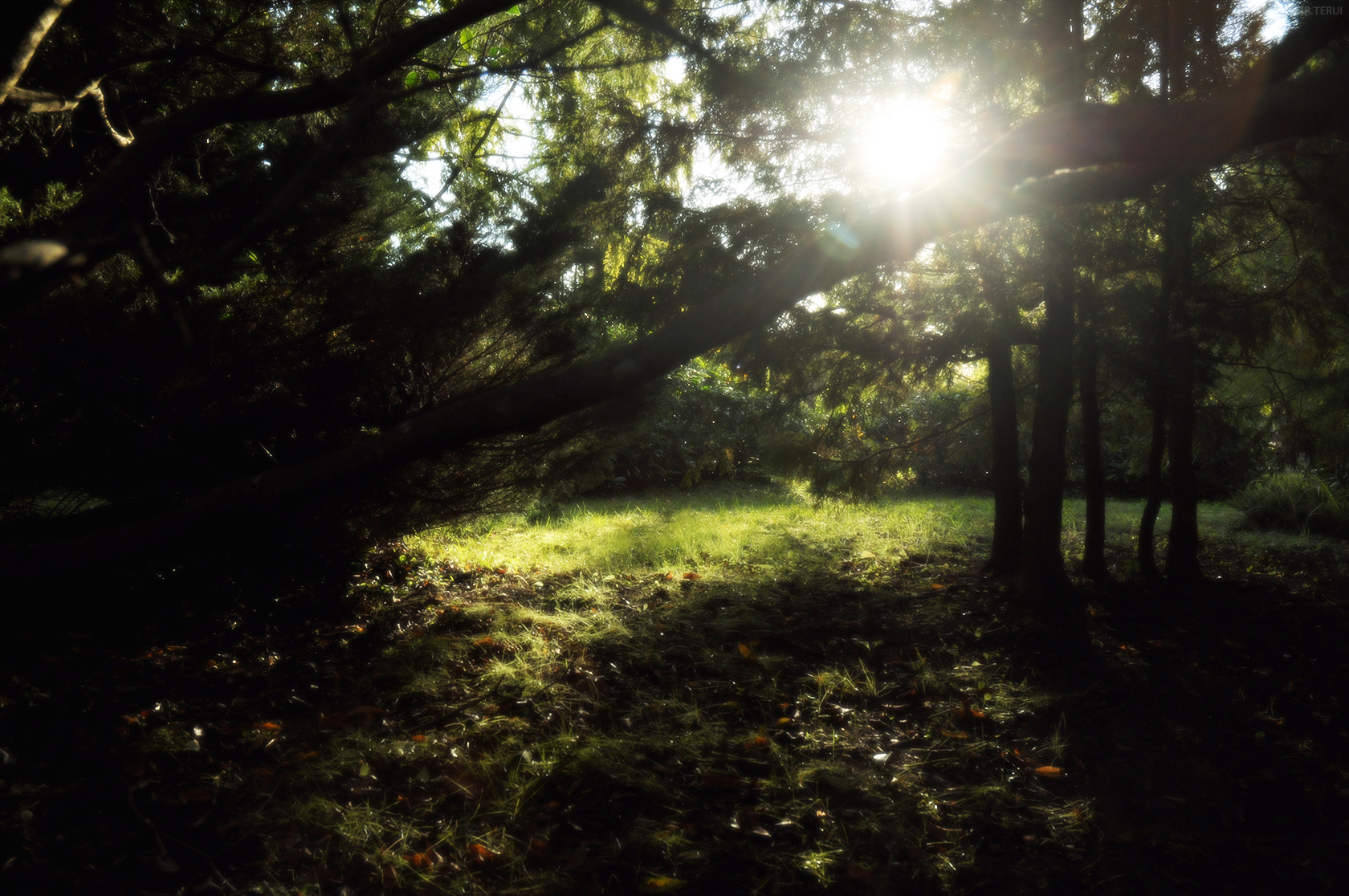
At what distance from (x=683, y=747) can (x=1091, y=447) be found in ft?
13.1

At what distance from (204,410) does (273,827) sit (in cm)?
234

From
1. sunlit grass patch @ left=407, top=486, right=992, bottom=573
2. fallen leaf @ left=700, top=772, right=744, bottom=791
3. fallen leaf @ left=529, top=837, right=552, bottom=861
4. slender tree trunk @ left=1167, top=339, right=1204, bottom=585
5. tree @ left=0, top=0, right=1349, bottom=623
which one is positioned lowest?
fallen leaf @ left=529, top=837, right=552, bottom=861

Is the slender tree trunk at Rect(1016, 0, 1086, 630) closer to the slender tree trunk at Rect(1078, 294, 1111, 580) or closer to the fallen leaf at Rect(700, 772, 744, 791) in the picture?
the slender tree trunk at Rect(1078, 294, 1111, 580)

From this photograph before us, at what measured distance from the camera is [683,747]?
293 cm

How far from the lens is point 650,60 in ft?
13.8

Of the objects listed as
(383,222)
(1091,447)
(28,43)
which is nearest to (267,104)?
(28,43)

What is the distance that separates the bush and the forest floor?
407cm

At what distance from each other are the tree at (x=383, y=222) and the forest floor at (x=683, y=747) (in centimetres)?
83

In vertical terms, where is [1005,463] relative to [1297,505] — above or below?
above

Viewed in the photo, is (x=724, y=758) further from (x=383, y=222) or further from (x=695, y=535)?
(x=695, y=535)

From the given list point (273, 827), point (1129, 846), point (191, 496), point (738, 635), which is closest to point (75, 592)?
point (191, 496)

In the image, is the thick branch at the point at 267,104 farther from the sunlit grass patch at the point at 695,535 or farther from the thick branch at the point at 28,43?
the sunlit grass patch at the point at 695,535

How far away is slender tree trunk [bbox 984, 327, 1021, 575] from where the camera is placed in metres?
5.29

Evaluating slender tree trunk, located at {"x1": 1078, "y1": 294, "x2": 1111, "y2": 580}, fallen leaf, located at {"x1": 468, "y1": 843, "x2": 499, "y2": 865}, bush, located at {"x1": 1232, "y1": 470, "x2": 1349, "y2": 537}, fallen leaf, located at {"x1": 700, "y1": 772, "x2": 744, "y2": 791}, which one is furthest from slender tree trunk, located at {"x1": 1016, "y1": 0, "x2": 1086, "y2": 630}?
bush, located at {"x1": 1232, "y1": 470, "x2": 1349, "y2": 537}
